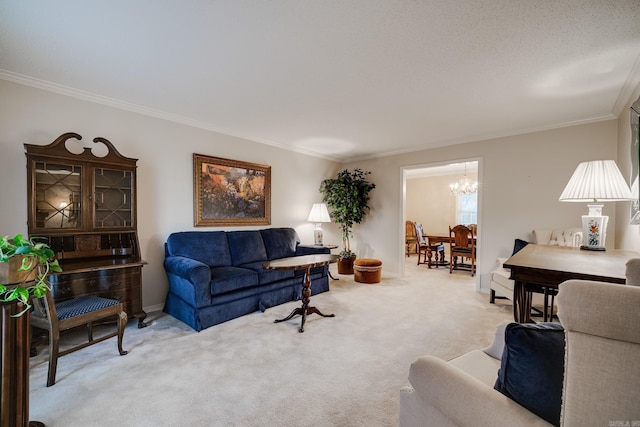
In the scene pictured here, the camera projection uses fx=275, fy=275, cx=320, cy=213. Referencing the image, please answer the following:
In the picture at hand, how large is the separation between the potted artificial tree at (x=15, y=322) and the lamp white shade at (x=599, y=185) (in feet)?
11.0

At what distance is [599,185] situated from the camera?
194 centimetres

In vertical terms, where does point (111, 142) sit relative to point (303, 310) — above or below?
above

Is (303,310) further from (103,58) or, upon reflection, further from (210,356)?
(103,58)

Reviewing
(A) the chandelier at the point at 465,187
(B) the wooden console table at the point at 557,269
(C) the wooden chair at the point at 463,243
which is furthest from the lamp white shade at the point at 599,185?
(A) the chandelier at the point at 465,187

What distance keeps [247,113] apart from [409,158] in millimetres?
3135

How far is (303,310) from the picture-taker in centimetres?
302

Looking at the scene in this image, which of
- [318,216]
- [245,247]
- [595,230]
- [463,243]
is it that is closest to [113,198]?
[245,247]

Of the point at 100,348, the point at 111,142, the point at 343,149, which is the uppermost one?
the point at 343,149

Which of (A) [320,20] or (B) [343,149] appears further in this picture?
(B) [343,149]

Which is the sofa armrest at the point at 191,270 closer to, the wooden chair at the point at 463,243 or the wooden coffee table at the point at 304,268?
the wooden coffee table at the point at 304,268

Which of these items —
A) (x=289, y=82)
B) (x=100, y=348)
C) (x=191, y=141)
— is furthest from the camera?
(x=191, y=141)

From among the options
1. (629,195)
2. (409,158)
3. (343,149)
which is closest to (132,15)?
(629,195)

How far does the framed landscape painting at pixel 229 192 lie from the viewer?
12.6 ft

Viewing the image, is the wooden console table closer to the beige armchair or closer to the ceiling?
the beige armchair
